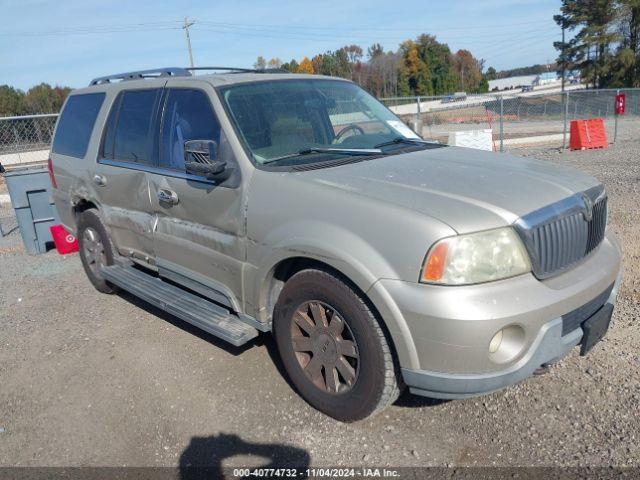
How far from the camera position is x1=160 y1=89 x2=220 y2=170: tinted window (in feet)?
12.3

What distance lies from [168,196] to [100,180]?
1207 millimetres

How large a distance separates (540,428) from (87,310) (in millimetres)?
4169

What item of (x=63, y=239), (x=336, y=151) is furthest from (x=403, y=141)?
(x=63, y=239)

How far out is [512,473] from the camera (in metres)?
2.72

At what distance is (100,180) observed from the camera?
4.82 m

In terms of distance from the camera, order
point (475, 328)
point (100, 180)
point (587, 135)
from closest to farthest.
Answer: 1. point (475, 328)
2. point (100, 180)
3. point (587, 135)

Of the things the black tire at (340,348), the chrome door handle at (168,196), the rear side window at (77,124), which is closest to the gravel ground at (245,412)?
the black tire at (340,348)

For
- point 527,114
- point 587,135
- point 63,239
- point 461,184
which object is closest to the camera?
point 461,184

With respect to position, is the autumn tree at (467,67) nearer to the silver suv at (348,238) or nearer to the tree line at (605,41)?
the tree line at (605,41)

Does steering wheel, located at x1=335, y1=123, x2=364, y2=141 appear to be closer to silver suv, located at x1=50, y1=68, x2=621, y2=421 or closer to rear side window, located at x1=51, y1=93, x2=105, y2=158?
silver suv, located at x1=50, y1=68, x2=621, y2=421

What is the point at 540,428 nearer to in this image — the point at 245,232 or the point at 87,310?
the point at 245,232

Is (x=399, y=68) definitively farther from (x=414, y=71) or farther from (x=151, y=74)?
(x=151, y=74)

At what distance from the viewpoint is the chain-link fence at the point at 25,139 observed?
45.8 ft

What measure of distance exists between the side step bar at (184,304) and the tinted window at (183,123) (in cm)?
99
